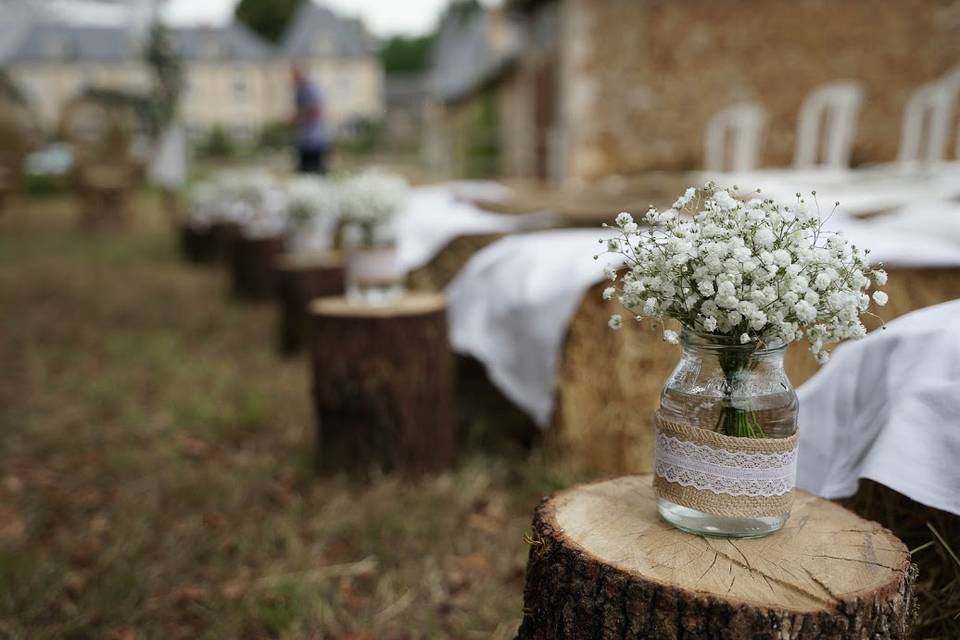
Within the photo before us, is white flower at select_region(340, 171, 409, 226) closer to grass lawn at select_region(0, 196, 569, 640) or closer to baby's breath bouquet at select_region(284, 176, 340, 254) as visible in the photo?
grass lawn at select_region(0, 196, 569, 640)

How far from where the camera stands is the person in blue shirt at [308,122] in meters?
7.85

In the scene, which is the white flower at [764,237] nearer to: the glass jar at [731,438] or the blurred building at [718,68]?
the glass jar at [731,438]

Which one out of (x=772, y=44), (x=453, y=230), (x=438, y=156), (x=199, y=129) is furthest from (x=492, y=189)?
(x=199, y=129)

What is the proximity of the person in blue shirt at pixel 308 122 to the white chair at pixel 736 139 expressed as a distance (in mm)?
3788

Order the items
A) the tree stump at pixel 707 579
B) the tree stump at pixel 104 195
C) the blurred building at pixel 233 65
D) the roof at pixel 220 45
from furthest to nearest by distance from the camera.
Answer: the roof at pixel 220 45, the blurred building at pixel 233 65, the tree stump at pixel 104 195, the tree stump at pixel 707 579

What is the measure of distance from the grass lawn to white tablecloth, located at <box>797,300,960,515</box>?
35.2 inches

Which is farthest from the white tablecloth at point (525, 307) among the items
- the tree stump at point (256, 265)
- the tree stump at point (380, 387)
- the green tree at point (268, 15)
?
the green tree at point (268, 15)

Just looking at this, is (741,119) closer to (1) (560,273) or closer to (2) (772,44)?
(2) (772,44)

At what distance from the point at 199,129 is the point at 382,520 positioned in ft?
121

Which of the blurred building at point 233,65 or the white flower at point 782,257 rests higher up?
the blurred building at point 233,65

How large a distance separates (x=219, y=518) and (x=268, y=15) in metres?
42.9

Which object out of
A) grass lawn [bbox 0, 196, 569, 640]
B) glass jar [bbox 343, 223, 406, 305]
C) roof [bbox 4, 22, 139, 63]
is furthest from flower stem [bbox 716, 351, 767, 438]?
roof [bbox 4, 22, 139, 63]

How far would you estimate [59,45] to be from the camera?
37.1m

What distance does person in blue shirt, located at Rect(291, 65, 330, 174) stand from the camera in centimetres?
785
